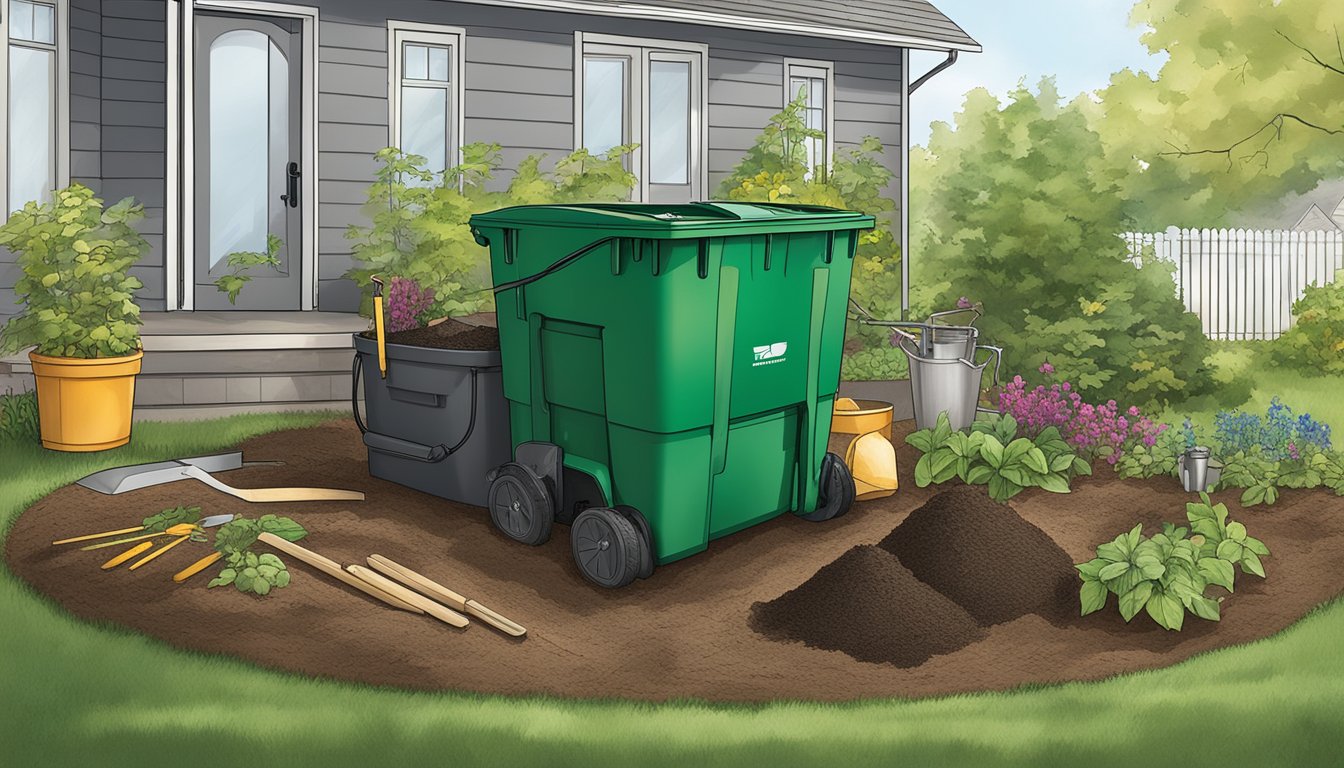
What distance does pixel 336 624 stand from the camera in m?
4.11

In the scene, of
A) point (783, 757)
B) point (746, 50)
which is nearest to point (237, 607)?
point (783, 757)

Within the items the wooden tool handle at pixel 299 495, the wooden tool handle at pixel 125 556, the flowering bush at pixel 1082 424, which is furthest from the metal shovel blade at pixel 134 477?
the flowering bush at pixel 1082 424

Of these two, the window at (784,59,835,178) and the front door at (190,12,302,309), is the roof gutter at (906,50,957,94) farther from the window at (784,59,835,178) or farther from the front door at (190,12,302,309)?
the front door at (190,12,302,309)

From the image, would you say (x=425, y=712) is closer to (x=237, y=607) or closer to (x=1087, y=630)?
(x=237, y=607)

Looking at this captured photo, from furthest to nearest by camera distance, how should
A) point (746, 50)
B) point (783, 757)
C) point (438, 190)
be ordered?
point (746, 50)
point (438, 190)
point (783, 757)

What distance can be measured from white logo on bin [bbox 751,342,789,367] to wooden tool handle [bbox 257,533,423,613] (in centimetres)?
152

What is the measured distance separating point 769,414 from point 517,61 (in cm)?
557

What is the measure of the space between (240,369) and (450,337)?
7.23ft

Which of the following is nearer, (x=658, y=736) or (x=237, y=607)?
(x=658, y=736)

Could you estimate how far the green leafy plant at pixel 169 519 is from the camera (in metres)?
4.85

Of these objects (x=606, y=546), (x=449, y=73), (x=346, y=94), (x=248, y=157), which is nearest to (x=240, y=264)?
(x=248, y=157)

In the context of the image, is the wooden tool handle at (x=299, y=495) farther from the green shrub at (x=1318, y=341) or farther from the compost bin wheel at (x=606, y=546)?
the green shrub at (x=1318, y=341)

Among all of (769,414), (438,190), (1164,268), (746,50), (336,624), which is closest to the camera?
(336,624)

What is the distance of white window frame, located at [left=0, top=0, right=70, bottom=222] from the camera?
794cm
